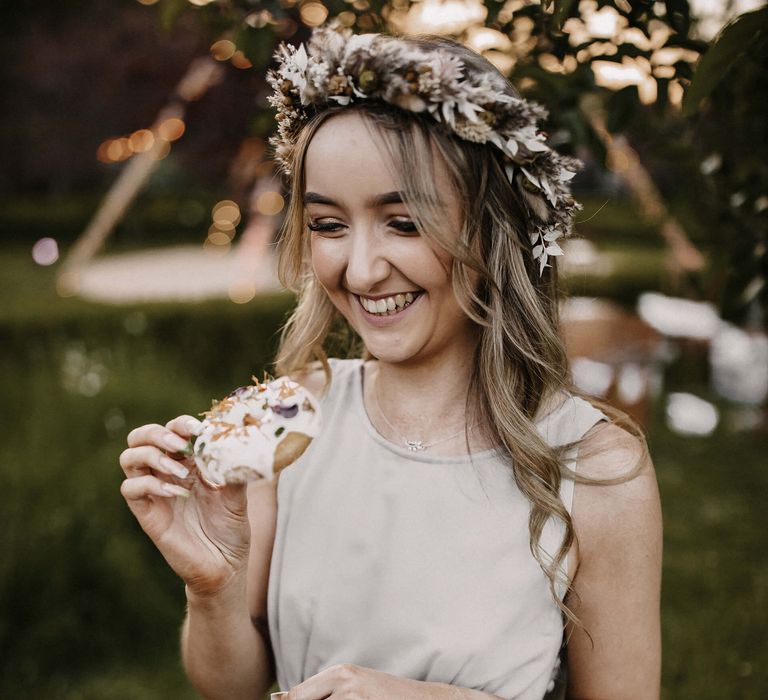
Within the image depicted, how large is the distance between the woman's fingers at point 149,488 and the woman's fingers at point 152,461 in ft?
0.07

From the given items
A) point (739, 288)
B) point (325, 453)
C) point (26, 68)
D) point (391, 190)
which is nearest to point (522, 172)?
point (391, 190)

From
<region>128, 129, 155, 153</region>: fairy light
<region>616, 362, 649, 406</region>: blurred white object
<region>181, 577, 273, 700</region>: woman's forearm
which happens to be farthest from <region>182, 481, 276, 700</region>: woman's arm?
<region>128, 129, 155, 153</region>: fairy light

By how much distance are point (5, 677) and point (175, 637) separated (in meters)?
0.76

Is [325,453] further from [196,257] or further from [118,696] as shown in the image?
[196,257]

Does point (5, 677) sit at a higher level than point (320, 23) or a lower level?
lower

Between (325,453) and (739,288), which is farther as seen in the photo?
(739,288)

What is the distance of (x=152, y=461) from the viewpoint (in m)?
1.55

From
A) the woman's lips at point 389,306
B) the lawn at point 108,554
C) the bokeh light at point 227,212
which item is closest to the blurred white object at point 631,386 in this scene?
the lawn at point 108,554

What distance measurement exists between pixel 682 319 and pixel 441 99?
8.70m

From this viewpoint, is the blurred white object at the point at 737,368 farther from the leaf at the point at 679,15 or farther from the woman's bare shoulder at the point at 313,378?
the woman's bare shoulder at the point at 313,378

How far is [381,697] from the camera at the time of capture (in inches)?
62.3

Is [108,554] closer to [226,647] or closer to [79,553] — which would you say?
[79,553]

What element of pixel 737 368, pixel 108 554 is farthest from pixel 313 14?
pixel 737 368

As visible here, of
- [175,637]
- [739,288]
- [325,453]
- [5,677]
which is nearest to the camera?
[325,453]
